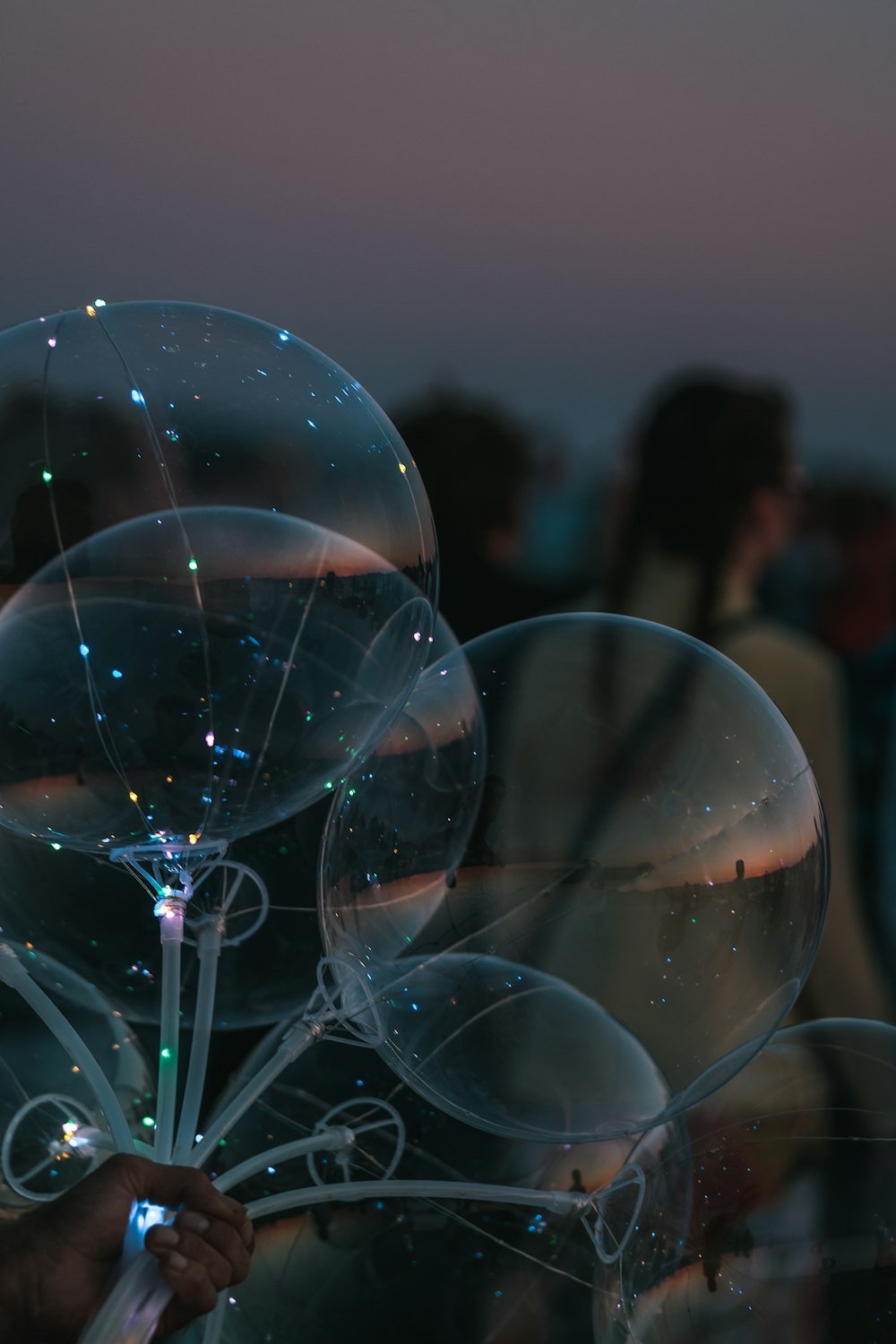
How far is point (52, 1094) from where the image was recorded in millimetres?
889

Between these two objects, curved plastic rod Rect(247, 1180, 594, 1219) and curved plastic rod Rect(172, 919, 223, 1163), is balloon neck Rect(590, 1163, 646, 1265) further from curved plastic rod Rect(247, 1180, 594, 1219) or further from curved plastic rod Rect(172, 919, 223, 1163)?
curved plastic rod Rect(172, 919, 223, 1163)

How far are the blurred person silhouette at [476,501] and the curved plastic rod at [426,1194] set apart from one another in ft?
3.91

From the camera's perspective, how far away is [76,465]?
2.21 ft

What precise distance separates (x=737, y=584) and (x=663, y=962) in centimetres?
97

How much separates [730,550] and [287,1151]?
105 cm

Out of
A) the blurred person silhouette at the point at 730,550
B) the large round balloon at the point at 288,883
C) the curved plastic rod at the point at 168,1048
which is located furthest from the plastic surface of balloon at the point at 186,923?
the blurred person silhouette at the point at 730,550

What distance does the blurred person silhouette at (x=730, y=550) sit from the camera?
1.62 metres

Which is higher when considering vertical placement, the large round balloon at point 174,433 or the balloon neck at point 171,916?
the large round balloon at point 174,433

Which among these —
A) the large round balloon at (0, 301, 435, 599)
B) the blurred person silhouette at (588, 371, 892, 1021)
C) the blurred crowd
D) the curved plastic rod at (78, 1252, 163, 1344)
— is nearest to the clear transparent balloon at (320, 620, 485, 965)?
the large round balloon at (0, 301, 435, 599)

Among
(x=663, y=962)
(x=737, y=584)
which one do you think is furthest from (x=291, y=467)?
(x=737, y=584)

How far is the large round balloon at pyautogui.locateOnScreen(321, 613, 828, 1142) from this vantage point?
74 centimetres

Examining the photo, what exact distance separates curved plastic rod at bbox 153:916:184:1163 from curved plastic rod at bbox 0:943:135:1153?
0.02 metres

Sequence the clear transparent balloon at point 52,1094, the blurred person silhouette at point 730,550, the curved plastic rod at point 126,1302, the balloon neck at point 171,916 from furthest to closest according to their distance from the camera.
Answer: the blurred person silhouette at point 730,550
the clear transparent balloon at point 52,1094
the balloon neck at point 171,916
the curved plastic rod at point 126,1302

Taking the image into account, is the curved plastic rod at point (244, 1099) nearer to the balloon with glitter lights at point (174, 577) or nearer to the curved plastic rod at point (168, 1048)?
the curved plastic rod at point (168, 1048)
